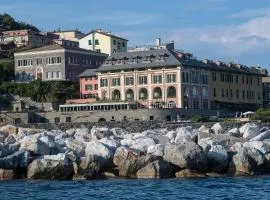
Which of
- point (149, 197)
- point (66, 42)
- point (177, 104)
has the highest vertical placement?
point (66, 42)

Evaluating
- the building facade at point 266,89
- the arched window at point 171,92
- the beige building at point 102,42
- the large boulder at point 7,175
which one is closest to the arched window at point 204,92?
the arched window at point 171,92

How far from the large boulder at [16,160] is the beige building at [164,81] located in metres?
55.3

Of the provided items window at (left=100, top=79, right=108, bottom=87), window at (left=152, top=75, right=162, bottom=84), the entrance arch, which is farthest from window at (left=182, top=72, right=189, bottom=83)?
the entrance arch

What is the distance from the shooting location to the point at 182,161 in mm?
34906

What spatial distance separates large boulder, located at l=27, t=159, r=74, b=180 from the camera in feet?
117

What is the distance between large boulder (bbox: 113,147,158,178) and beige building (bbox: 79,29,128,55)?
8552 cm

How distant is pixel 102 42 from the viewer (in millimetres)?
122812

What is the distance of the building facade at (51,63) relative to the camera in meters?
105

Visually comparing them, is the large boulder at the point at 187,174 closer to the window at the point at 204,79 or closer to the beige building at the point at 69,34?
the window at the point at 204,79

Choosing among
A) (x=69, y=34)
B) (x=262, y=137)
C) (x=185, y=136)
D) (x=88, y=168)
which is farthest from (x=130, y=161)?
(x=69, y=34)

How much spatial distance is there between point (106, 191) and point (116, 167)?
571 cm

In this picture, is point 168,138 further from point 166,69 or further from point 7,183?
point 166,69

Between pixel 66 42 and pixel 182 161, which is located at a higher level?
pixel 66 42

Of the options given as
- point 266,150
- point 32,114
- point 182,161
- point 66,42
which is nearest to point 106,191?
point 182,161
